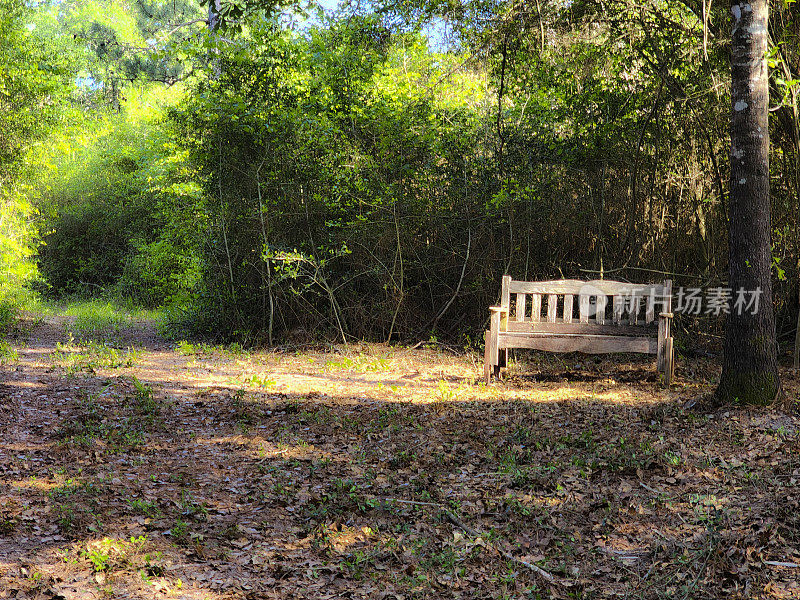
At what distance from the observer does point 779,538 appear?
130 inches

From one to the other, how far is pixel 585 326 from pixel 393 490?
3820 mm

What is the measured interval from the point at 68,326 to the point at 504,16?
30.7 feet

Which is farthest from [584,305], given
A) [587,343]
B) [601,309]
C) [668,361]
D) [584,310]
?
[668,361]

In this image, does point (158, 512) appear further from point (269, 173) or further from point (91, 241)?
point (91, 241)

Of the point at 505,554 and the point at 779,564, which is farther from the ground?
the point at 779,564

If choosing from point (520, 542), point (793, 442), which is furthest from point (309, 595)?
point (793, 442)

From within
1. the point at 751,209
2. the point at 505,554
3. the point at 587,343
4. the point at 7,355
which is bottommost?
the point at 505,554

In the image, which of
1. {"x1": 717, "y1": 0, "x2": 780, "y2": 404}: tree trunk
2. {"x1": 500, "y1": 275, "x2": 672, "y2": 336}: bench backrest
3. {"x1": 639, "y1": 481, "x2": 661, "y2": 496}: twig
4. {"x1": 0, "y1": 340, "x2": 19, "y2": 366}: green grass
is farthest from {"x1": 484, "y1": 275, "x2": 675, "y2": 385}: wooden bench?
{"x1": 0, "y1": 340, "x2": 19, "y2": 366}: green grass

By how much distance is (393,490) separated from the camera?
4.29 metres

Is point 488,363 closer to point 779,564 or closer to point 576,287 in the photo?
point 576,287

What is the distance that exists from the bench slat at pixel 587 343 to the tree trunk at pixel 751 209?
4.40ft

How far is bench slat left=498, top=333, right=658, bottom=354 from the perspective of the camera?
6.87m

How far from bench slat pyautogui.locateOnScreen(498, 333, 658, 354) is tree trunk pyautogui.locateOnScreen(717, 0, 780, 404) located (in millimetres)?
1341

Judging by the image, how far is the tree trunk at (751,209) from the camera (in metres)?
5.35
